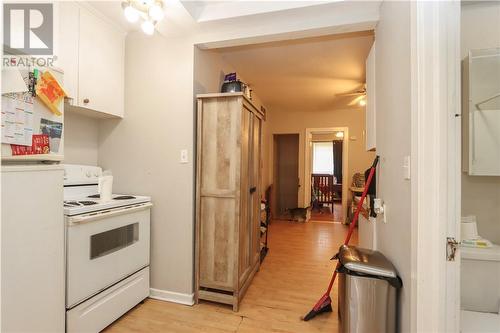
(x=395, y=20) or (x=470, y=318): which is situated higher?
(x=395, y=20)

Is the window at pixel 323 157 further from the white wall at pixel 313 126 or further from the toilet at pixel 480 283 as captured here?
the toilet at pixel 480 283

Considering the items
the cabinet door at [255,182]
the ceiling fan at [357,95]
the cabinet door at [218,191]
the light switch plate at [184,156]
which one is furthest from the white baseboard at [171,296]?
the ceiling fan at [357,95]

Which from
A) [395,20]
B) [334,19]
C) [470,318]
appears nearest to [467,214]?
[470,318]

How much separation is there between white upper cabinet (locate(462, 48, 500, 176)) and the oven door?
2.46m

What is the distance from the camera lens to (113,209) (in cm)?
173

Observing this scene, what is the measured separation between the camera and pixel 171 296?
2092 millimetres

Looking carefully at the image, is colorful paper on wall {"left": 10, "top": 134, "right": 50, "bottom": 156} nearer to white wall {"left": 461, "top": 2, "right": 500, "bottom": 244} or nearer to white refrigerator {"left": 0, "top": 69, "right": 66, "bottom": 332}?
white refrigerator {"left": 0, "top": 69, "right": 66, "bottom": 332}

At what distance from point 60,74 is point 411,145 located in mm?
2095

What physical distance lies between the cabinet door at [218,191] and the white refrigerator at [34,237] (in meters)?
0.98

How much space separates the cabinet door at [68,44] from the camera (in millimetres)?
1656

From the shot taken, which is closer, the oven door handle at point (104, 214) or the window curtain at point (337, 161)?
the oven door handle at point (104, 214)

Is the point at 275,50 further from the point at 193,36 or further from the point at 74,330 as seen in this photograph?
the point at 74,330

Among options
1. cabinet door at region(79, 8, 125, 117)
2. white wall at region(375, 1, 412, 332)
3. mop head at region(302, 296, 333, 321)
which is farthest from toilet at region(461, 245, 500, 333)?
cabinet door at region(79, 8, 125, 117)

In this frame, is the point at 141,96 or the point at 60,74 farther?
the point at 141,96
